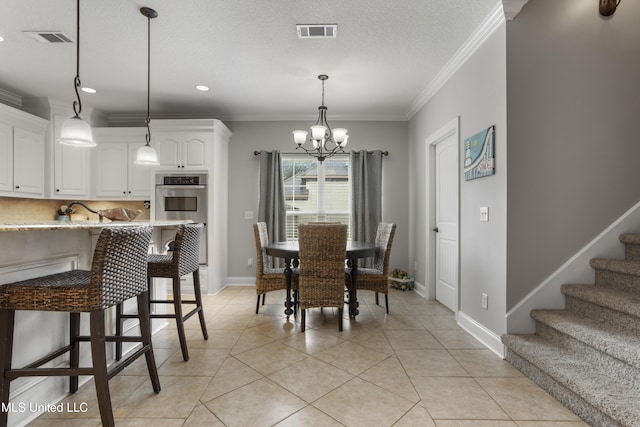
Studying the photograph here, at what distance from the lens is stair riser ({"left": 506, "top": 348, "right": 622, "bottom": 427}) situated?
4.92 ft

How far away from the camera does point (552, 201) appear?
2252 millimetres

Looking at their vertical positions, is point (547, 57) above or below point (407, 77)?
below

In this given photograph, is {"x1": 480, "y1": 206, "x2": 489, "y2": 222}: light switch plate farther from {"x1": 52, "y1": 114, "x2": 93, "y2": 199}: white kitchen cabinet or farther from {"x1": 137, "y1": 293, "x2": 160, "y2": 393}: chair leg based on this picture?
{"x1": 52, "y1": 114, "x2": 93, "y2": 199}: white kitchen cabinet

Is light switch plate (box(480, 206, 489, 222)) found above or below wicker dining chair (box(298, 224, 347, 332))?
above

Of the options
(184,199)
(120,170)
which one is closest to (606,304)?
(184,199)

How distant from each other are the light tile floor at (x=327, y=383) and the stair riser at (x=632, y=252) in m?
1.16

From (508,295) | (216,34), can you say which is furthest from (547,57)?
(216,34)

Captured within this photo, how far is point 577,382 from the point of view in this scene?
163 centimetres

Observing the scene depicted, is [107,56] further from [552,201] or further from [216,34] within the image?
[552,201]

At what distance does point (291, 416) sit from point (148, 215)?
Answer: 4.01 m

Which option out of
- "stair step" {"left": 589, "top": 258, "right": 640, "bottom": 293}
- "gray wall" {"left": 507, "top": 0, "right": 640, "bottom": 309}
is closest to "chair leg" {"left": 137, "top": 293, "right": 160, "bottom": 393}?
"gray wall" {"left": 507, "top": 0, "right": 640, "bottom": 309}

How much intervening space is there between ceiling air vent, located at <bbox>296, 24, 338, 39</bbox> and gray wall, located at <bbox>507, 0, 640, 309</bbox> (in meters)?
1.32

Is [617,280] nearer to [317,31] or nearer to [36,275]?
[317,31]

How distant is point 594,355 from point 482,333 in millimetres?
Answer: 830
